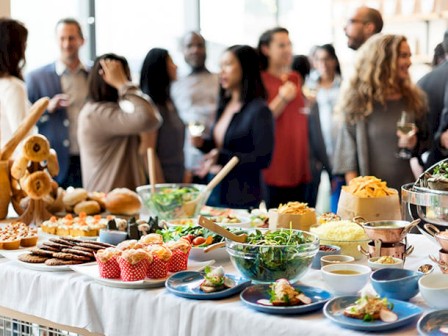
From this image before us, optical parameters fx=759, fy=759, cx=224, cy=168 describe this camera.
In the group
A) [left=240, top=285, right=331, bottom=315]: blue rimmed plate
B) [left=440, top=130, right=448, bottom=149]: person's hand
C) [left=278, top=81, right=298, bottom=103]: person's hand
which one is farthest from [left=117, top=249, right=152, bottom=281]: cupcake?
[left=278, top=81, right=298, bottom=103]: person's hand

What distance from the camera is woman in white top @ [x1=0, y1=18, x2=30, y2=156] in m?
3.74

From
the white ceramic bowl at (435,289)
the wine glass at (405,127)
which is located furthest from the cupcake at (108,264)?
the wine glass at (405,127)

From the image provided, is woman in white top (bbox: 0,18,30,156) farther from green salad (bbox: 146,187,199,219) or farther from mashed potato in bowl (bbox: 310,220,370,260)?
mashed potato in bowl (bbox: 310,220,370,260)

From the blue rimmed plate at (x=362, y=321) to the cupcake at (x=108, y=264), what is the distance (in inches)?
20.6


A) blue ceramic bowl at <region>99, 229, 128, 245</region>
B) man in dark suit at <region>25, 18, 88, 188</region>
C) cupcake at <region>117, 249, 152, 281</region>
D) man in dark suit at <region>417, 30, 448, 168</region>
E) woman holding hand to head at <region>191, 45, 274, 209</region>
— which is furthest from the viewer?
man in dark suit at <region>25, 18, 88, 188</region>

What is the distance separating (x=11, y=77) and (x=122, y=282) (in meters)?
2.37

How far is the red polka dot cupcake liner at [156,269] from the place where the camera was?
1.74 metres

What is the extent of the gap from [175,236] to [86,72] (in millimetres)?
3317

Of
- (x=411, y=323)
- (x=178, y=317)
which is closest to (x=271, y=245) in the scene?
(x=178, y=317)

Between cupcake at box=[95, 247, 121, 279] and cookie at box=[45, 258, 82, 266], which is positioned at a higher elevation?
cupcake at box=[95, 247, 121, 279]

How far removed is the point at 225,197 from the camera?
4.36m

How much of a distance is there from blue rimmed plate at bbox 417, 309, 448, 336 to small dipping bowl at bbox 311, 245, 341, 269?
18.4 inches

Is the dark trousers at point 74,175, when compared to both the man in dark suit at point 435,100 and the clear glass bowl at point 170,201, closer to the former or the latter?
the man in dark suit at point 435,100

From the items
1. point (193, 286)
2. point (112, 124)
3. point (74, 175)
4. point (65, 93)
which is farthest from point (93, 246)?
point (65, 93)
